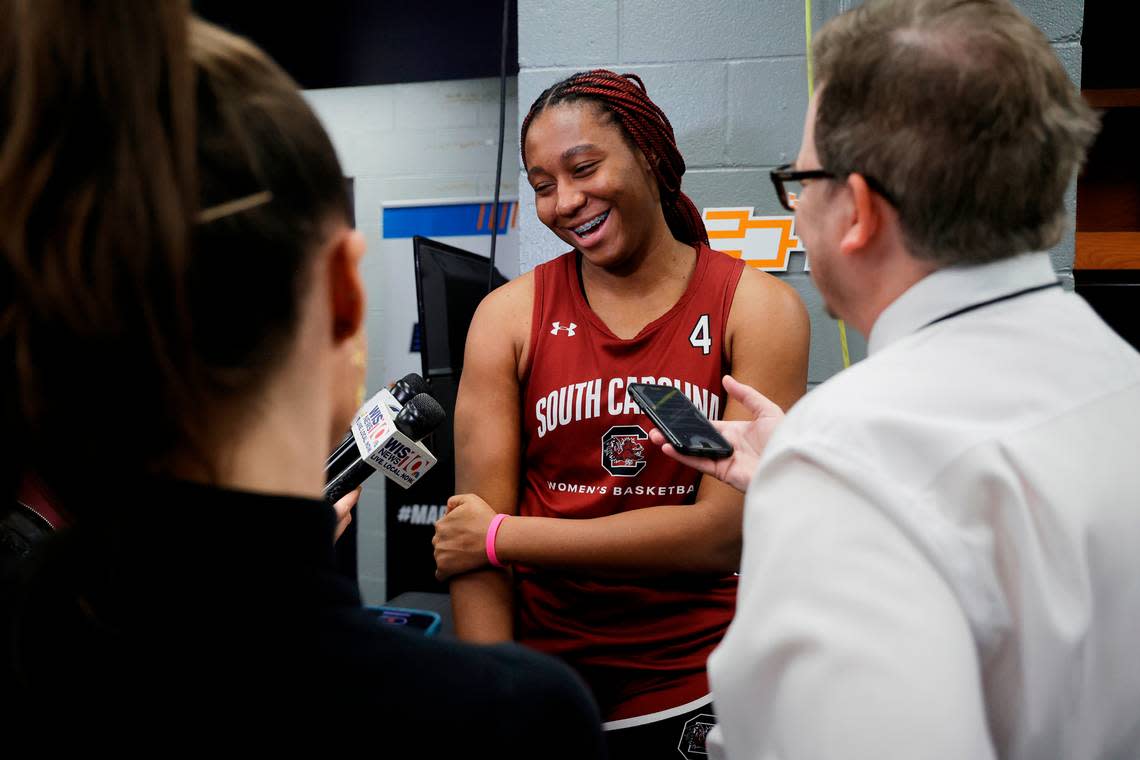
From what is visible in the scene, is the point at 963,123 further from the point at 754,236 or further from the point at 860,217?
the point at 754,236

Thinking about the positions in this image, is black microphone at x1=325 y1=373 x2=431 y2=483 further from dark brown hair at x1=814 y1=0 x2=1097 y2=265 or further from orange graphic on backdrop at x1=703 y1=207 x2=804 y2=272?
orange graphic on backdrop at x1=703 y1=207 x2=804 y2=272

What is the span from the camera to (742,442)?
1.17 m

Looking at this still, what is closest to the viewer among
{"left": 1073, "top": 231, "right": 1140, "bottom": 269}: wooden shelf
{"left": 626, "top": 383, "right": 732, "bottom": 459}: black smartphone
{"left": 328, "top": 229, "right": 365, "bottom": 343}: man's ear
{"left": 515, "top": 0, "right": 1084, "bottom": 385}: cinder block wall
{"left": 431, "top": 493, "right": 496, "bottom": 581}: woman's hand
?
{"left": 328, "top": 229, "right": 365, "bottom": 343}: man's ear

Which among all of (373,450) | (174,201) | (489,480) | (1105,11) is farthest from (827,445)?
(1105,11)

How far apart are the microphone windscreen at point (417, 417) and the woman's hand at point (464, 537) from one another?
0.87 ft

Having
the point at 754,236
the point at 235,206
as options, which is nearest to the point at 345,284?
the point at 235,206

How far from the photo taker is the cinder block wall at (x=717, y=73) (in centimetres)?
190

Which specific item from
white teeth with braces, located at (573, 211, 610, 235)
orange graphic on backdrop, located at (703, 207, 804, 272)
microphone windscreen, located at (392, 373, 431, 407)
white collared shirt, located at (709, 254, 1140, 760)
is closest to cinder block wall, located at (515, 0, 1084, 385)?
orange graphic on backdrop, located at (703, 207, 804, 272)

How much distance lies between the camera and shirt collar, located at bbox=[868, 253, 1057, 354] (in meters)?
0.73

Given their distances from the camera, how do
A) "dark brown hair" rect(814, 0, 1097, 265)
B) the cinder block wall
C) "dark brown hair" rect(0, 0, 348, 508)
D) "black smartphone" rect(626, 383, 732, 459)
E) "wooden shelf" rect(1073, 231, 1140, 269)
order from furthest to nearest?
"wooden shelf" rect(1073, 231, 1140, 269) → the cinder block wall → "black smartphone" rect(626, 383, 732, 459) → "dark brown hair" rect(814, 0, 1097, 265) → "dark brown hair" rect(0, 0, 348, 508)

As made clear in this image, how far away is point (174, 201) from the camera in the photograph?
40 centimetres

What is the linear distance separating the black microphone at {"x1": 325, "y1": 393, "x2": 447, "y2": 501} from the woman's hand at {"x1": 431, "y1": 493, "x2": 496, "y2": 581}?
0.79 feet

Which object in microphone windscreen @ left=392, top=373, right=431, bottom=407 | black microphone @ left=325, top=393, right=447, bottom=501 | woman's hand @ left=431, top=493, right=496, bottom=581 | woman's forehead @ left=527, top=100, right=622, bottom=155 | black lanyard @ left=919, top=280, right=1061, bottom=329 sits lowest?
woman's hand @ left=431, top=493, right=496, bottom=581

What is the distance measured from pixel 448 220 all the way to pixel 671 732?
2.98m
